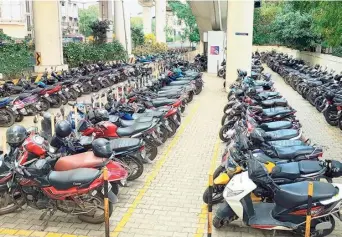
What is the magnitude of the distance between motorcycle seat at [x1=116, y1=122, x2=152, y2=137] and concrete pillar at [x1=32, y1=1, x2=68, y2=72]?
12195 mm

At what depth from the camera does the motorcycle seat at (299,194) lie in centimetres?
431

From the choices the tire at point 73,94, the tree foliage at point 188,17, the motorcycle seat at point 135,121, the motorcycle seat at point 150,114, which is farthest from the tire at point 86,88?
the tree foliage at point 188,17

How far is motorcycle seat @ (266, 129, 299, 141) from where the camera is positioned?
6.49 metres

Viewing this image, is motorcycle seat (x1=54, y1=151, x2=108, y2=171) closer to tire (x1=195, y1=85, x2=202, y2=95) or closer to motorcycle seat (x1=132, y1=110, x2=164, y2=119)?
motorcycle seat (x1=132, y1=110, x2=164, y2=119)

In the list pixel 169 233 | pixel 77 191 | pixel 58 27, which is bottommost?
pixel 169 233

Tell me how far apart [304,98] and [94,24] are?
15.4 metres

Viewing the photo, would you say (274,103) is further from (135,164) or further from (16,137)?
(16,137)

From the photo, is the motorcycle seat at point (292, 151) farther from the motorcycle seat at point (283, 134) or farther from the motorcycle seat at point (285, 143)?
the motorcycle seat at point (283, 134)

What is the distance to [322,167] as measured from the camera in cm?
509

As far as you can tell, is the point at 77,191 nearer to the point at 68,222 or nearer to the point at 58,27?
the point at 68,222

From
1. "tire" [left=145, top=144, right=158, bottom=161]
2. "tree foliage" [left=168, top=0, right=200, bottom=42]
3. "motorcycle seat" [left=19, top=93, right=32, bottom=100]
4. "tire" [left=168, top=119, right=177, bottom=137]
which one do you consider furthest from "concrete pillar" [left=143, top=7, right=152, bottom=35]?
"tire" [left=145, top=144, right=158, bottom=161]

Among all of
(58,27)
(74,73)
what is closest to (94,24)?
(58,27)

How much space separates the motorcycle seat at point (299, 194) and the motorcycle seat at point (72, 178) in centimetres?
211

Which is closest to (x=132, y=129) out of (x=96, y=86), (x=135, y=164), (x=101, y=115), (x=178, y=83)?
(x=101, y=115)
